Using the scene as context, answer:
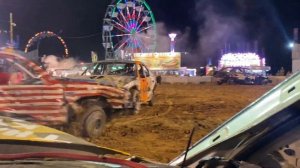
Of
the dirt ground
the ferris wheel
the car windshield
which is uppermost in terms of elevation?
the ferris wheel

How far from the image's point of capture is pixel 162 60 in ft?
175

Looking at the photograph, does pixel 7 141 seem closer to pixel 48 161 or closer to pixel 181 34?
pixel 48 161

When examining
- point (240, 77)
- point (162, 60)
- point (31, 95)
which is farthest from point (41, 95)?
point (162, 60)

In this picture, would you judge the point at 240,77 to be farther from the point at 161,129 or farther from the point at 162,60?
the point at 161,129

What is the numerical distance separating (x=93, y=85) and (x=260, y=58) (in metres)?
67.5

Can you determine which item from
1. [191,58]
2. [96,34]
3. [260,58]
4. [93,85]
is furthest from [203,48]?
[93,85]

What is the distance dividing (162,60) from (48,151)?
50.6 m

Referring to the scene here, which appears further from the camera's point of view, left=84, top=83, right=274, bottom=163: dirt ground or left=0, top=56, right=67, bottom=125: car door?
left=84, top=83, right=274, bottom=163: dirt ground

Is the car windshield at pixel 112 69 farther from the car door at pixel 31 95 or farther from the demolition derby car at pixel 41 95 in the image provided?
the car door at pixel 31 95

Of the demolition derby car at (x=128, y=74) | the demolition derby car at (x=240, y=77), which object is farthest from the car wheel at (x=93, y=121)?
the demolition derby car at (x=240, y=77)

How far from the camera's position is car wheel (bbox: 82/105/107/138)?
8.98m

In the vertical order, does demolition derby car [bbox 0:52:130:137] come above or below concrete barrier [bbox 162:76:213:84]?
above

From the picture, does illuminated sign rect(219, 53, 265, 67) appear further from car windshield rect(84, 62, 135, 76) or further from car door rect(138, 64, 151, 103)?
car windshield rect(84, 62, 135, 76)

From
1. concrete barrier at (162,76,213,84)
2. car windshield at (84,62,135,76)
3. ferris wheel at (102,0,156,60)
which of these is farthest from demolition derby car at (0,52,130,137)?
ferris wheel at (102,0,156,60)
